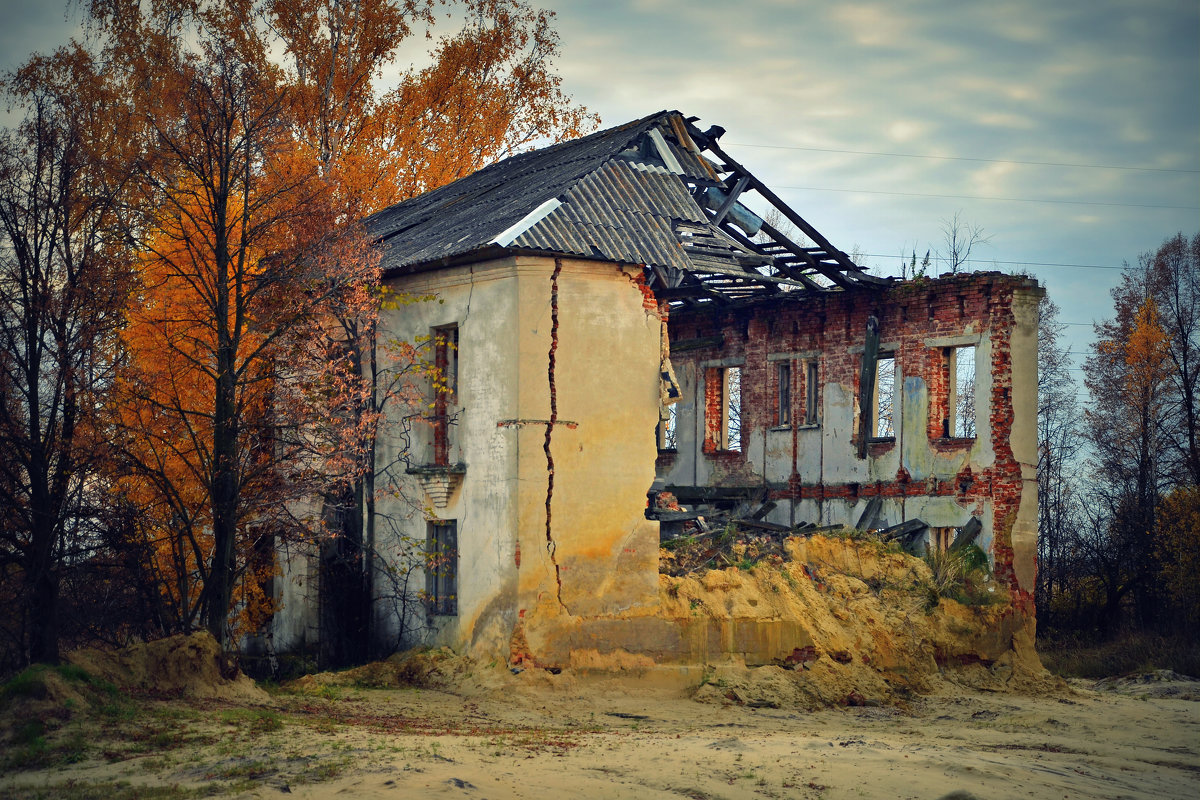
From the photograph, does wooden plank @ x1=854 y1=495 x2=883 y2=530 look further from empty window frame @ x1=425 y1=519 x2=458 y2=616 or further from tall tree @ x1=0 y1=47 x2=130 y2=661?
tall tree @ x1=0 y1=47 x2=130 y2=661

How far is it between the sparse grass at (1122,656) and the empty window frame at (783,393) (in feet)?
23.9

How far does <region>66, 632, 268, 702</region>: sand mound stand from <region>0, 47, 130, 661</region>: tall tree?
1299 millimetres

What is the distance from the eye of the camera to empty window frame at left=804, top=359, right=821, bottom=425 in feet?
84.9

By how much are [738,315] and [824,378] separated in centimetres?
266

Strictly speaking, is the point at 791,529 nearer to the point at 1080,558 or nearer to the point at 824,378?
the point at 824,378

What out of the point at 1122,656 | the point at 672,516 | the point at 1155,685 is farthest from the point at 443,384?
the point at 1122,656

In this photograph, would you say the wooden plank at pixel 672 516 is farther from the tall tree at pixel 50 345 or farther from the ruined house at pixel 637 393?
the tall tree at pixel 50 345

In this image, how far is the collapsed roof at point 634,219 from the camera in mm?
19141

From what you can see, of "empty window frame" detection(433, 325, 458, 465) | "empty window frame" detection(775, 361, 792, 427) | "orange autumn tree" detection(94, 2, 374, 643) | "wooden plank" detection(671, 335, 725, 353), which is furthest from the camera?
"wooden plank" detection(671, 335, 725, 353)

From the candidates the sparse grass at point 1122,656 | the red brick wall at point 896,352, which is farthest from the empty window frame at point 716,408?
the sparse grass at point 1122,656

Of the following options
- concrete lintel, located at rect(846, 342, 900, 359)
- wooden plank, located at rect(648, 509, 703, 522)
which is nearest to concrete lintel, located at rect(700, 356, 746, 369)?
concrete lintel, located at rect(846, 342, 900, 359)

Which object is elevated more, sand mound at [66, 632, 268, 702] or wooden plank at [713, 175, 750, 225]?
wooden plank at [713, 175, 750, 225]

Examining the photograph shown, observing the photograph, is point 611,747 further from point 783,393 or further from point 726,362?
point 726,362

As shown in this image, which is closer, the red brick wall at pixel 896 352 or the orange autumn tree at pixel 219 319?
the orange autumn tree at pixel 219 319
